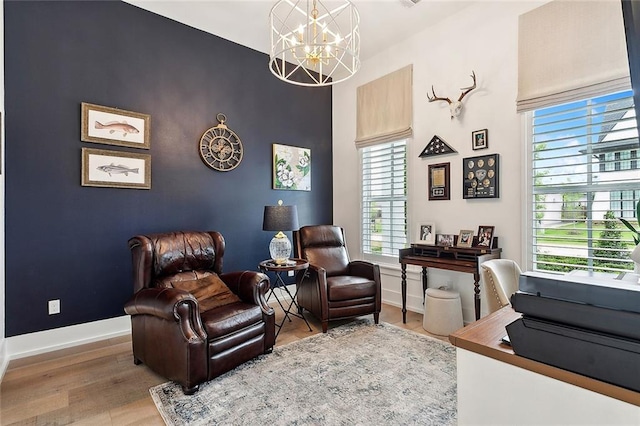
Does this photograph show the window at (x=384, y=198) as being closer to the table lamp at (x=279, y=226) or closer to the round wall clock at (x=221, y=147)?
the table lamp at (x=279, y=226)

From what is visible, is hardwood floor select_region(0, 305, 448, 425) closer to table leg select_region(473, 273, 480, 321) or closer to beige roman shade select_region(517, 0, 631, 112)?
table leg select_region(473, 273, 480, 321)

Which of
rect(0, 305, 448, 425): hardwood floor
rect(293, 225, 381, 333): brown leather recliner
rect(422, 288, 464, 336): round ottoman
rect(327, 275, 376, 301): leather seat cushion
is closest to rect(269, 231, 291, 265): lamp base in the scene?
rect(293, 225, 381, 333): brown leather recliner

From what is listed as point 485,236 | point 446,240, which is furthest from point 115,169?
point 485,236

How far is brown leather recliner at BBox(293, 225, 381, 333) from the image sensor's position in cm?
320

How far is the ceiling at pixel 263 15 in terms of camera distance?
3.26 meters

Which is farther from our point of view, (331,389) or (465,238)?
(465,238)

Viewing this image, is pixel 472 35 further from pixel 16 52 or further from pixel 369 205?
pixel 16 52

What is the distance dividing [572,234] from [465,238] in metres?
0.87

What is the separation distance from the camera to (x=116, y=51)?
3172 mm

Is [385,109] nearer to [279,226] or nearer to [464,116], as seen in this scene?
[464,116]

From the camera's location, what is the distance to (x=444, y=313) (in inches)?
122

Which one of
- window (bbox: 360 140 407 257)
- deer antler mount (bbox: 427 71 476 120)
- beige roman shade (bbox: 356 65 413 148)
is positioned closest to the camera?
deer antler mount (bbox: 427 71 476 120)

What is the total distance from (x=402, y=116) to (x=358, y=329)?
253cm

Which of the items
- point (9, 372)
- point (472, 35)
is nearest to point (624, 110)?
point (472, 35)
